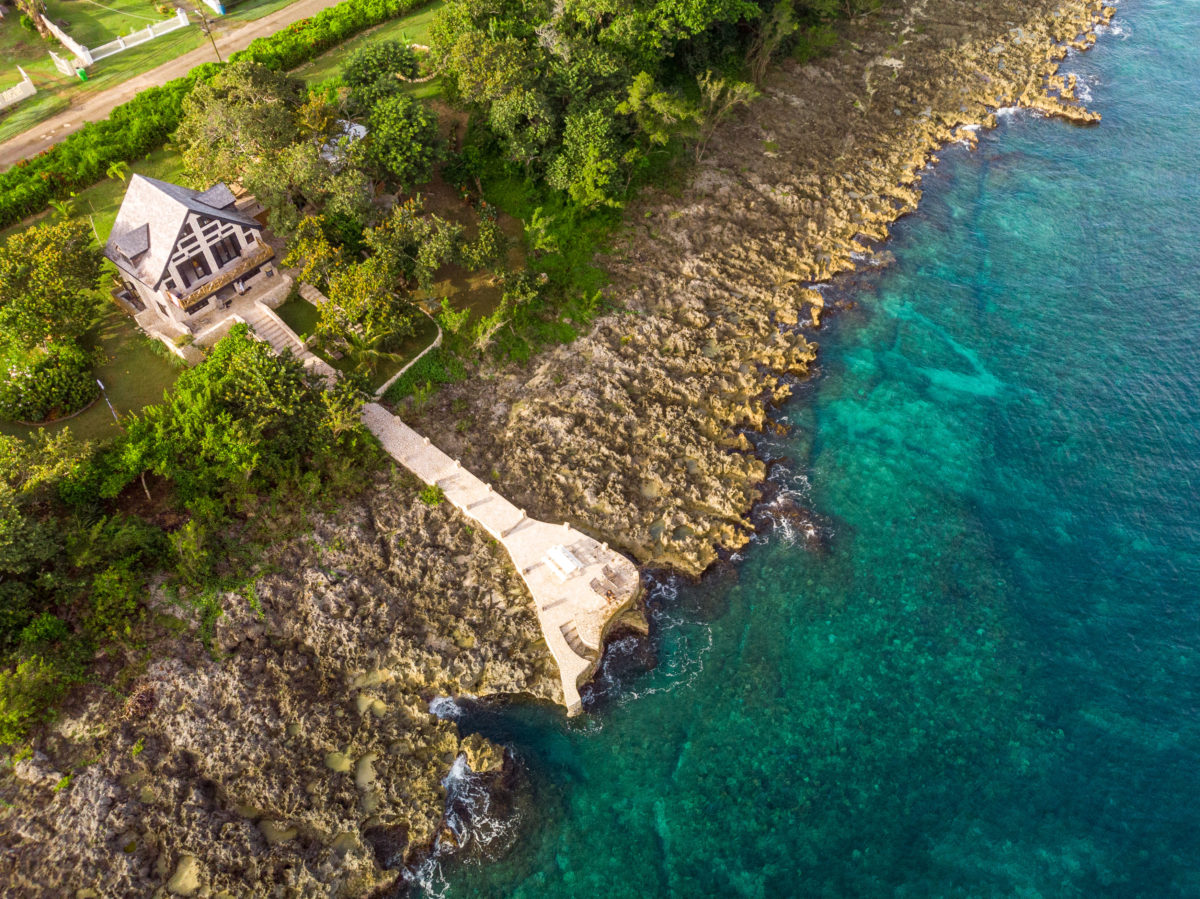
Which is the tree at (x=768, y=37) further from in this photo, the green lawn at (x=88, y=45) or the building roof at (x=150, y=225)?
the building roof at (x=150, y=225)

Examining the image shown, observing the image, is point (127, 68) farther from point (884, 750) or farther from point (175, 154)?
point (884, 750)

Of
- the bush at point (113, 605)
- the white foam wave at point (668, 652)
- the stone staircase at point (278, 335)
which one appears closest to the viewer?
the bush at point (113, 605)

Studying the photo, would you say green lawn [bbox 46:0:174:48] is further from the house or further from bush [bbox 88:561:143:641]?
bush [bbox 88:561:143:641]

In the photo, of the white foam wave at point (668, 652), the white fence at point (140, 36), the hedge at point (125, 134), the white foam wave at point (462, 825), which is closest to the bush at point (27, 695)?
the white foam wave at point (462, 825)

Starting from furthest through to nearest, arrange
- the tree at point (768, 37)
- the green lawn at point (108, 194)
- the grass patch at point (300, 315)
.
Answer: the tree at point (768, 37), the green lawn at point (108, 194), the grass patch at point (300, 315)

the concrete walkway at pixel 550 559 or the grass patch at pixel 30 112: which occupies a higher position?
the grass patch at pixel 30 112

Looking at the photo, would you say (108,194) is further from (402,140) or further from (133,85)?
(402,140)

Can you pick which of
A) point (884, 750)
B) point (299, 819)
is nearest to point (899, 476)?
point (884, 750)

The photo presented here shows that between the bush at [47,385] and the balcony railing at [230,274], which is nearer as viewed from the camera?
the bush at [47,385]
